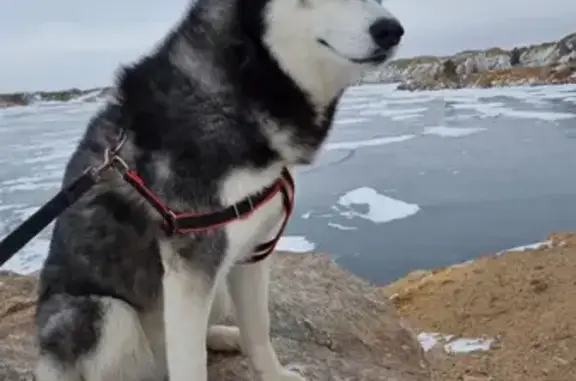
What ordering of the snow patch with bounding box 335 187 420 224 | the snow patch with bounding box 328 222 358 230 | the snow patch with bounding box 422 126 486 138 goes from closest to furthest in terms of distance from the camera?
the snow patch with bounding box 328 222 358 230 → the snow patch with bounding box 335 187 420 224 → the snow patch with bounding box 422 126 486 138

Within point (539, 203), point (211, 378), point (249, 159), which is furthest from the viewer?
point (539, 203)

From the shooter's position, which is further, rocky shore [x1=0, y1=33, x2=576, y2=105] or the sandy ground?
rocky shore [x1=0, y1=33, x2=576, y2=105]

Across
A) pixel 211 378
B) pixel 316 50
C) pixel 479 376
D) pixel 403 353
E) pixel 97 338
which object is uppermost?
pixel 316 50

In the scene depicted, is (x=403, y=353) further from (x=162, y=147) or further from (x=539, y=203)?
(x=539, y=203)

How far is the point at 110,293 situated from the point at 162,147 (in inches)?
20.2

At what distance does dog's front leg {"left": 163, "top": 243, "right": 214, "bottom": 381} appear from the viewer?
7.27 ft

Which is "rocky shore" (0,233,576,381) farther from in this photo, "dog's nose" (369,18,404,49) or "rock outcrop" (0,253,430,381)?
"dog's nose" (369,18,404,49)

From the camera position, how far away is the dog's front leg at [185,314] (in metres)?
2.21

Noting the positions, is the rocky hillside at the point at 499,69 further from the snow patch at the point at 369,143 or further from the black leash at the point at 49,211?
the black leash at the point at 49,211

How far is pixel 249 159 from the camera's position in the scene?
2.24 metres

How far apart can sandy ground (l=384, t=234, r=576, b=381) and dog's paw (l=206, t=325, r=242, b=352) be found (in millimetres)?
2977

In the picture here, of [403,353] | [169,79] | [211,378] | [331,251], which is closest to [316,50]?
[169,79]

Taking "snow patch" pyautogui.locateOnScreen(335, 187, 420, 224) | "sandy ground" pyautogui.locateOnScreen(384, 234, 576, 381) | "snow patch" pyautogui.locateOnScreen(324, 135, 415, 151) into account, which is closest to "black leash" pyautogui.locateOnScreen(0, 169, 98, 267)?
"sandy ground" pyautogui.locateOnScreen(384, 234, 576, 381)

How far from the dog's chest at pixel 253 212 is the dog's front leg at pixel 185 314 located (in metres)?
0.14
